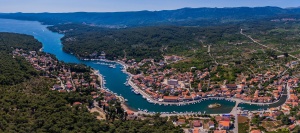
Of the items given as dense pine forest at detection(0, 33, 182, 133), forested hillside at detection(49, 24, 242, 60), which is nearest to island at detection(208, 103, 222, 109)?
dense pine forest at detection(0, 33, 182, 133)

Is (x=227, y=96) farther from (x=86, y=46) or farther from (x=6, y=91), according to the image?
(x=86, y=46)

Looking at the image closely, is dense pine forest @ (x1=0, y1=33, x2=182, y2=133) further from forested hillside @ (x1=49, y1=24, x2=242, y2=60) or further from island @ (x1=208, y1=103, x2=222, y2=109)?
forested hillside @ (x1=49, y1=24, x2=242, y2=60)

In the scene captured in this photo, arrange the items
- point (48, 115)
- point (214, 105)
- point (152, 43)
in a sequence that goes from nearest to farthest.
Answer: point (48, 115), point (214, 105), point (152, 43)

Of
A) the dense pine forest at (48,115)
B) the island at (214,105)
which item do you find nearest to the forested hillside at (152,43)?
the island at (214,105)

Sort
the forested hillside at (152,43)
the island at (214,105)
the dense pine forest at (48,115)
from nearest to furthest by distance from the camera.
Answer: the dense pine forest at (48,115) → the island at (214,105) → the forested hillside at (152,43)

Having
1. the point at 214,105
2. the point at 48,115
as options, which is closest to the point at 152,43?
the point at 214,105

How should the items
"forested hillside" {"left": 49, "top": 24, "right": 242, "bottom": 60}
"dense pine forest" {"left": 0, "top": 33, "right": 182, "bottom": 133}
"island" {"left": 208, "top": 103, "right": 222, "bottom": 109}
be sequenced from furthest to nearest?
1. "forested hillside" {"left": 49, "top": 24, "right": 242, "bottom": 60}
2. "island" {"left": 208, "top": 103, "right": 222, "bottom": 109}
3. "dense pine forest" {"left": 0, "top": 33, "right": 182, "bottom": 133}

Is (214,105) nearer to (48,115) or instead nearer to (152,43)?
(48,115)

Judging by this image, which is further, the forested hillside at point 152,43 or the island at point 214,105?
the forested hillside at point 152,43

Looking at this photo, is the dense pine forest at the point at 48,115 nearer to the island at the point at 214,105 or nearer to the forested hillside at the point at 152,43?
the island at the point at 214,105

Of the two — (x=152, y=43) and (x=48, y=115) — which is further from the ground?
(x=152, y=43)

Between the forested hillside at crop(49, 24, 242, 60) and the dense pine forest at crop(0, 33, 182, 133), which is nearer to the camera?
the dense pine forest at crop(0, 33, 182, 133)
